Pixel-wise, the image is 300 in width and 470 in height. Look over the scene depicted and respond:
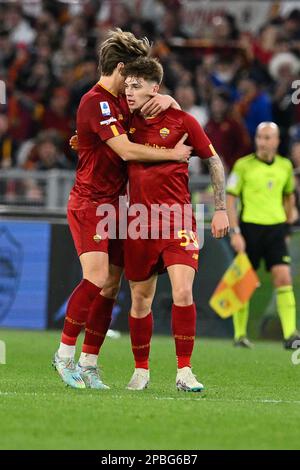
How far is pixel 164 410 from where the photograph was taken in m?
7.77

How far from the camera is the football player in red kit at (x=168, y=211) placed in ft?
29.1

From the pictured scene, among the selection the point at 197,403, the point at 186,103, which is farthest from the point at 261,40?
the point at 197,403

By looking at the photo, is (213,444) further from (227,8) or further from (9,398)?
(227,8)

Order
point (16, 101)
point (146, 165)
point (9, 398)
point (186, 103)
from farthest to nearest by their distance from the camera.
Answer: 1. point (16, 101)
2. point (186, 103)
3. point (146, 165)
4. point (9, 398)

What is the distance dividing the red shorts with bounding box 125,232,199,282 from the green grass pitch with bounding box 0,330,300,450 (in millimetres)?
862

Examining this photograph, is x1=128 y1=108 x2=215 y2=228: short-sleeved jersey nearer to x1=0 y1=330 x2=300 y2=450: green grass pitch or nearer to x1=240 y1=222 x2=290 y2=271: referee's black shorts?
x1=0 y1=330 x2=300 y2=450: green grass pitch

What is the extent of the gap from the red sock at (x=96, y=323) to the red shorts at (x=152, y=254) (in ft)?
1.25

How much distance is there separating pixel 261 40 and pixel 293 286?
5172 millimetres

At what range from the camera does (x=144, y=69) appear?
8828 mm

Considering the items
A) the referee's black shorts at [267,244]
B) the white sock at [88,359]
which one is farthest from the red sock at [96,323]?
the referee's black shorts at [267,244]

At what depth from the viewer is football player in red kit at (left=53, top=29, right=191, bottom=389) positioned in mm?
8852

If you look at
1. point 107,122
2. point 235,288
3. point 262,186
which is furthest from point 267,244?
point 107,122

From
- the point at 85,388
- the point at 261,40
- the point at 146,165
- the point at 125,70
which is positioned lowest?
the point at 85,388

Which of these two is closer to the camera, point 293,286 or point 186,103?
point 293,286
